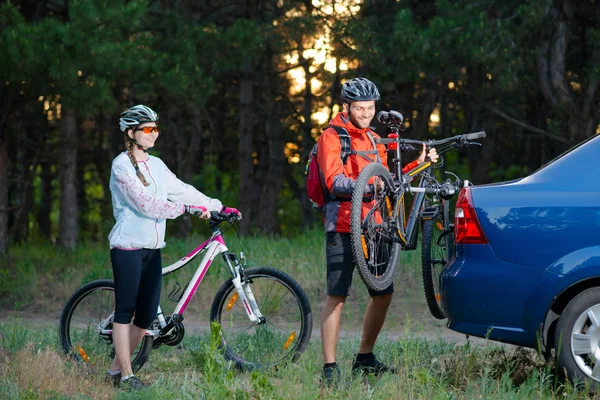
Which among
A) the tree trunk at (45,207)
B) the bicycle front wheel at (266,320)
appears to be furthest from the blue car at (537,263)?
the tree trunk at (45,207)

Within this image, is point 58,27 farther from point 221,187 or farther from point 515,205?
point 221,187

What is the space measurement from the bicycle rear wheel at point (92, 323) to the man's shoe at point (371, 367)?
1595 mm

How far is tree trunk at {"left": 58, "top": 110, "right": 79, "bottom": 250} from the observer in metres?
19.7

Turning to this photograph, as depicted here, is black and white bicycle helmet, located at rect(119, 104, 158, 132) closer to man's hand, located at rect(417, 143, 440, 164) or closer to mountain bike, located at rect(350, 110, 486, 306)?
mountain bike, located at rect(350, 110, 486, 306)

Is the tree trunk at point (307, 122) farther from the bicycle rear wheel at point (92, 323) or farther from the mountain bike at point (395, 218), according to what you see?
the mountain bike at point (395, 218)

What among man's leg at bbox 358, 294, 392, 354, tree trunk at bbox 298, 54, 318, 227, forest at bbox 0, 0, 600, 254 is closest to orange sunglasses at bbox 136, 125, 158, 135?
man's leg at bbox 358, 294, 392, 354

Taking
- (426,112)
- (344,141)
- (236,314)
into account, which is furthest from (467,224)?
(426,112)

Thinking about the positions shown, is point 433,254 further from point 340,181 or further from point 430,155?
point 340,181

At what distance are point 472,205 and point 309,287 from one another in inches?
282

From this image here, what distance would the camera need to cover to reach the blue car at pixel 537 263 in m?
6.12

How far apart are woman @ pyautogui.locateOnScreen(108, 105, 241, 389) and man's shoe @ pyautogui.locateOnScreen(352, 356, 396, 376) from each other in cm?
146

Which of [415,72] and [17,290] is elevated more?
[415,72]

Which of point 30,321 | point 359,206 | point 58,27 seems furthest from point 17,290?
point 359,206

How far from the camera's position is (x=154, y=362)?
26.4ft
